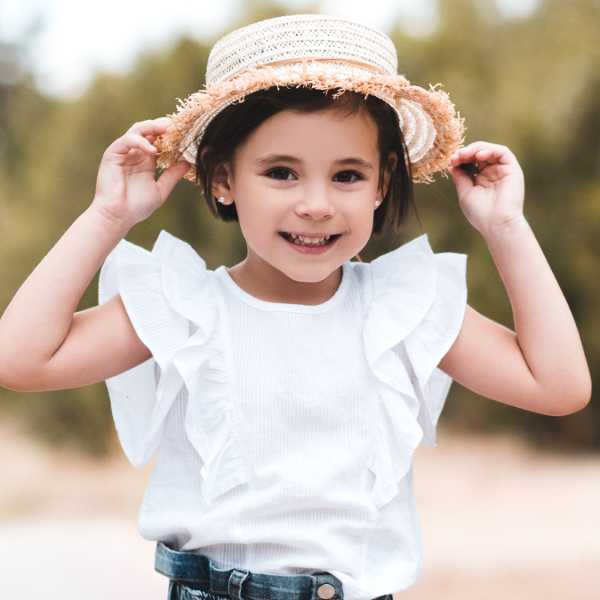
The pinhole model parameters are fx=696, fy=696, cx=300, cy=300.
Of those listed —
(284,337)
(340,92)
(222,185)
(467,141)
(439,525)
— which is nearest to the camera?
(340,92)

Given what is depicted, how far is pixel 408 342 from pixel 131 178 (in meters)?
0.54

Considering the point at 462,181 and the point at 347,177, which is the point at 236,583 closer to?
the point at 347,177

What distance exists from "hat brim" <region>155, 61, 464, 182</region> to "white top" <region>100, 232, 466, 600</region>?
187 millimetres

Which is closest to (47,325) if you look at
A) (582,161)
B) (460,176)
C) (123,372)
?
(123,372)

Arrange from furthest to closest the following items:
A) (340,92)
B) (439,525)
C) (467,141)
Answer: (467,141) → (439,525) → (340,92)

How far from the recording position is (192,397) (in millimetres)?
1083

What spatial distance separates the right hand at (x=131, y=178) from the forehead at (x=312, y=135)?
0.18m

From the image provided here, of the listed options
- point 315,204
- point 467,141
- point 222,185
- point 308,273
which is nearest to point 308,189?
point 315,204

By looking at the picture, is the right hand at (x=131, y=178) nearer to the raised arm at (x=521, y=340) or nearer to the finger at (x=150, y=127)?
the finger at (x=150, y=127)

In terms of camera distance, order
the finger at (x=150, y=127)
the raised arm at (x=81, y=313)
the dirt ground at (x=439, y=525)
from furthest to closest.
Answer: the dirt ground at (x=439, y=525), the finger at (x=150, y=127), the raised arm at (x=81, y=313)

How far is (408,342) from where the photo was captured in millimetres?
1164

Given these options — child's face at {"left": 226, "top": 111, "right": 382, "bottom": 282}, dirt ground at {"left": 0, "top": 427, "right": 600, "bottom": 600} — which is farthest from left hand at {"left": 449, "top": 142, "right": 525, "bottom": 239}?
dirt ground at {"left": 0, "top": 427, "right": 600, "bottom": 600}

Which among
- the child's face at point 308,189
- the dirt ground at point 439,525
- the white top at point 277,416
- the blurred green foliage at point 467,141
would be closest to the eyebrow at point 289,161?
the child's face at point 308,189

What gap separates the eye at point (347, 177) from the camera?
1.14m
